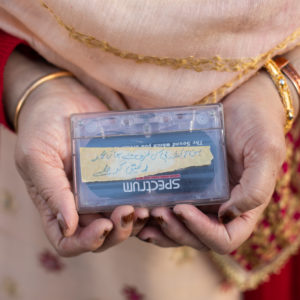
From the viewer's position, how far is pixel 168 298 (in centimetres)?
90

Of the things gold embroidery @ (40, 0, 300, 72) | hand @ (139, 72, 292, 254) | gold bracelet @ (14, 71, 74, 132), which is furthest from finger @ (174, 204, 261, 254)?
gold bracelet @ (14, 71, 74, 132)

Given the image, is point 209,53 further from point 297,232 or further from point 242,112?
point 297,232

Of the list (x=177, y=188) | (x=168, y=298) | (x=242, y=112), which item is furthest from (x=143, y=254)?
(x=242, y=112)

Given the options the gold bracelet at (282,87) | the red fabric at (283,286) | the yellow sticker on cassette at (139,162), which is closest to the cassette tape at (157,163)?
the yellow sticker on cassette at (139,162)

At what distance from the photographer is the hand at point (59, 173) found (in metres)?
0.62

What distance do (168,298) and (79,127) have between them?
445 mm

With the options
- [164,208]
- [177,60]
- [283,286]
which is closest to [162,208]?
[164,208]

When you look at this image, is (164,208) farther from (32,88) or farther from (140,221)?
(32,88)

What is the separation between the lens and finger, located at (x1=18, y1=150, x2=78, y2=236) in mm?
614

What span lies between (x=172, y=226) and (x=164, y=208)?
0.10ft

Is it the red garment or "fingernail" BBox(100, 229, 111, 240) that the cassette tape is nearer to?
"fingernail" BBox(100, 229, 111, 240)

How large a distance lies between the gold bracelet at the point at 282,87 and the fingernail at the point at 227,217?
21 cm

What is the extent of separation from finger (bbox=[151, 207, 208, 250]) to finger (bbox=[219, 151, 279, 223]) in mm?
77

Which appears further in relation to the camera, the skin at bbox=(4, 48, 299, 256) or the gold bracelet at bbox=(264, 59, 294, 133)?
the gold bracelet at bbox=(264, 59, 294, 133)
